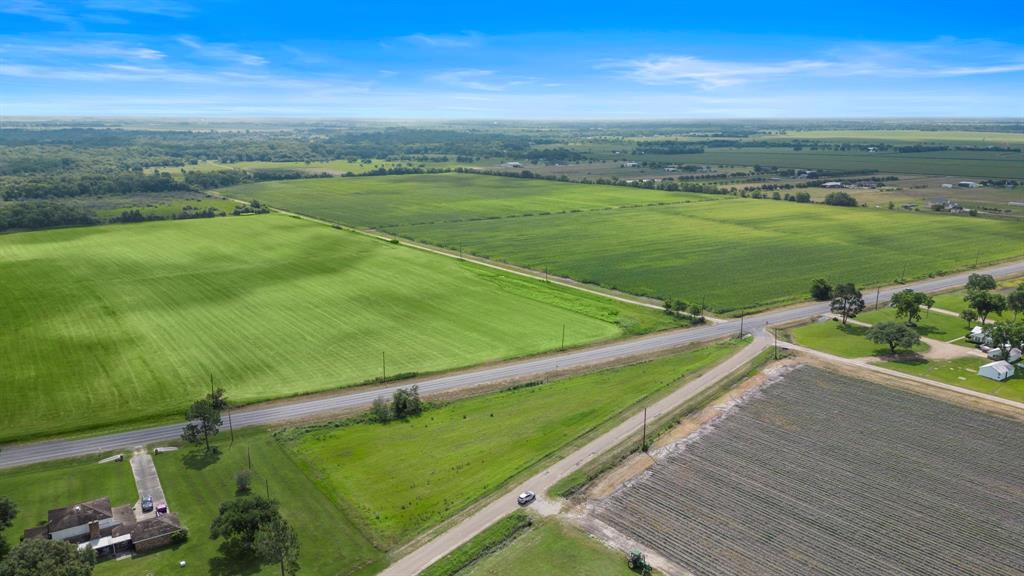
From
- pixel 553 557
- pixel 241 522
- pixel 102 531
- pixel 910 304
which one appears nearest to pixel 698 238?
pixel 910 304

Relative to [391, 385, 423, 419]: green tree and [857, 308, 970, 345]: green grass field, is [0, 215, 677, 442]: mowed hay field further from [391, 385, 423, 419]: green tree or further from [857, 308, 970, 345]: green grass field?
[857, 308, 970, 345]: green grass field

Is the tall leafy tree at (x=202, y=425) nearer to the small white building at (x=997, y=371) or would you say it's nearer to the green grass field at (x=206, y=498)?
the green grass field at (x=206, y=498)

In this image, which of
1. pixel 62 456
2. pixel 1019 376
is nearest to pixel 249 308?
pixel 62 456

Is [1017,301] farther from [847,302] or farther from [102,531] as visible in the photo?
[102,531]

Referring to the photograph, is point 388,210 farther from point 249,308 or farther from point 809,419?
point 809,419

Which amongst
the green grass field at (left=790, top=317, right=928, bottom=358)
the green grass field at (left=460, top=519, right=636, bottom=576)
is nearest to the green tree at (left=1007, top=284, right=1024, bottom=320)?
the green grass field at (left=790, top=317, right=928, bottom=358)

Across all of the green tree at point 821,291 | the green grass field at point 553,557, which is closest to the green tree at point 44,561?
the green grass field at point 553,557
